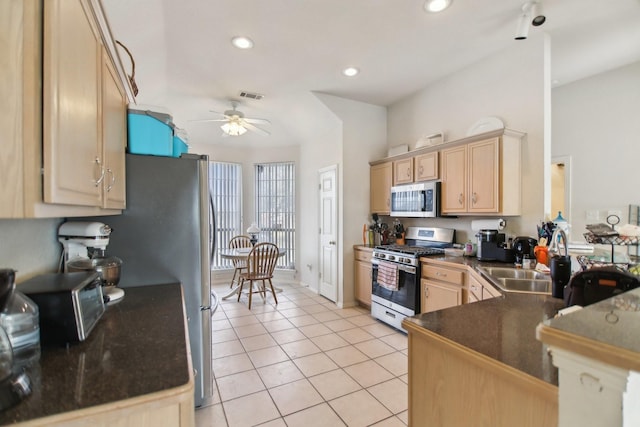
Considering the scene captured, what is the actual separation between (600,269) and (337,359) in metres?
2.12

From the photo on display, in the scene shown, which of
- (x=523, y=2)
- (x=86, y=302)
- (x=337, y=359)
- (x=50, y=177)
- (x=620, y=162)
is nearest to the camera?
(x=50, y=177)

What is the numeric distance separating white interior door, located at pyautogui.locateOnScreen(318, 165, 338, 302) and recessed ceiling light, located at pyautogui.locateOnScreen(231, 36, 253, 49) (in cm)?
195

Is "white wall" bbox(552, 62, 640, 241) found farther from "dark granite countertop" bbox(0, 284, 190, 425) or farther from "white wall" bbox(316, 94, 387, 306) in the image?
"dark granite countertop" bbox(0, 284, 190, 425)

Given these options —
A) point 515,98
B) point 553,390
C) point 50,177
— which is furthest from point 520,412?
point 515,98

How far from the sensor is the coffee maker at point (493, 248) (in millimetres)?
2631

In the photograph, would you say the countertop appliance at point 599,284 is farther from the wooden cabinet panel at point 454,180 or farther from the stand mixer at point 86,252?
the stand mixer at point 86,252

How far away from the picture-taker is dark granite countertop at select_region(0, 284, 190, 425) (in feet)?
2.27

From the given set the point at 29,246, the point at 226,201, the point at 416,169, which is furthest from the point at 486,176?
the point at 226,201

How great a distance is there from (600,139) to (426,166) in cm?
196

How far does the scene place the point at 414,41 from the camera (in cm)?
269

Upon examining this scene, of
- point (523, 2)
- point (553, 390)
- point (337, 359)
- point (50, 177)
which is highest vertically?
point (523, 2)

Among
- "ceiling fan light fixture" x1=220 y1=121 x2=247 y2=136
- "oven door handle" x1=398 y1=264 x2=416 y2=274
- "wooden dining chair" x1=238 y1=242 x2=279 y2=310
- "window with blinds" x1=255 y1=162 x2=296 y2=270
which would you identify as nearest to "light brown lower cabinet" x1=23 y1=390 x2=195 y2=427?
"oven door handle" x1=398 y1=264 x2=416 y2=274

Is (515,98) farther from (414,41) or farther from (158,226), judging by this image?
(158,226)

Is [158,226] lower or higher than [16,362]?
higher
